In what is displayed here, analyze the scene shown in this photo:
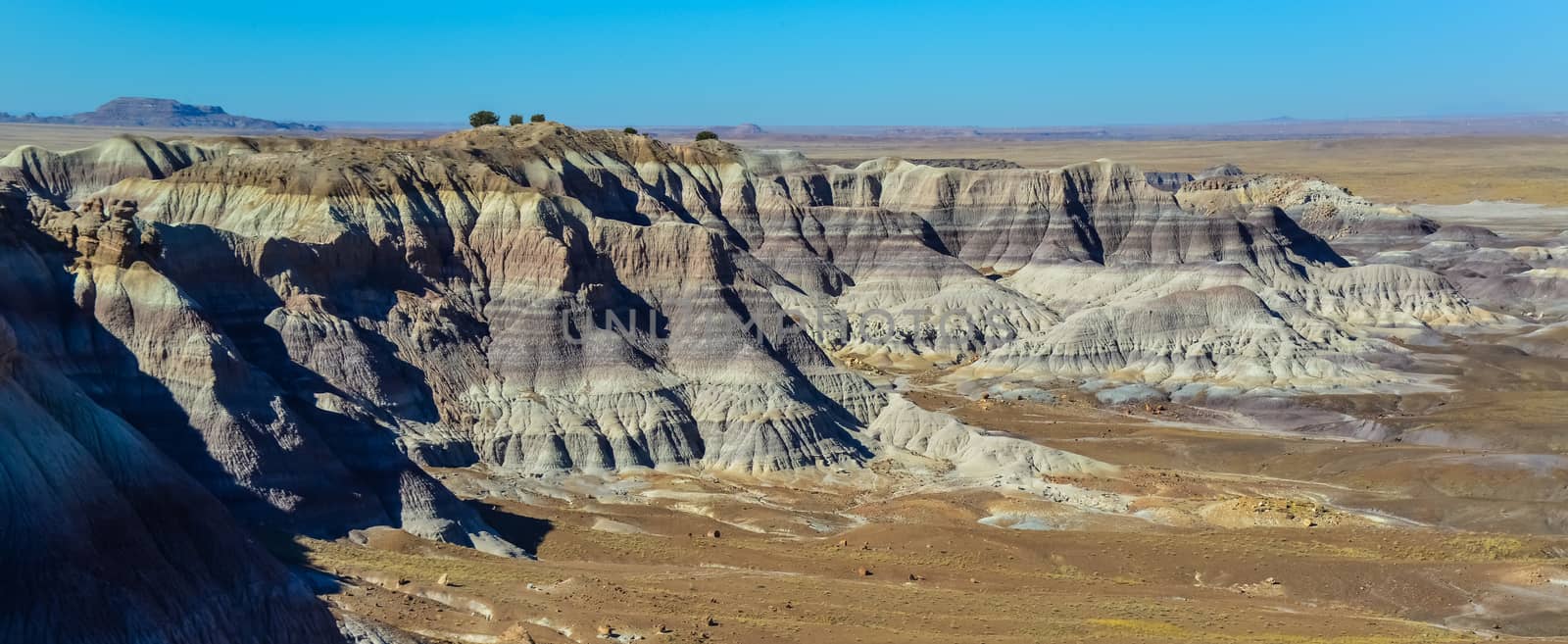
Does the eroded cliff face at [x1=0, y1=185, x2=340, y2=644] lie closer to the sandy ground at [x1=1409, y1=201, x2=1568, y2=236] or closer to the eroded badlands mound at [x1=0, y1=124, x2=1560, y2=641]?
the eroded badlands mound at [x1=0, y1=124, x2=1560, y2=641]

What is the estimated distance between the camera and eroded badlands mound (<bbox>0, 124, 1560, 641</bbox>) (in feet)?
133

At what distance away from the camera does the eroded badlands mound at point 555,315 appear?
40625mm

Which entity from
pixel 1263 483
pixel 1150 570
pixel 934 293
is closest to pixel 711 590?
pixel 1150 570

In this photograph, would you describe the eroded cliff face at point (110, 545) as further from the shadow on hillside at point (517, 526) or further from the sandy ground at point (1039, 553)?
the shadow on hillside at point (517, 526)

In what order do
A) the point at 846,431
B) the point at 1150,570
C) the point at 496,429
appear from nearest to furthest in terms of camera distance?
the point at 1150,570 < the point at 496,429 < the point at 846,431

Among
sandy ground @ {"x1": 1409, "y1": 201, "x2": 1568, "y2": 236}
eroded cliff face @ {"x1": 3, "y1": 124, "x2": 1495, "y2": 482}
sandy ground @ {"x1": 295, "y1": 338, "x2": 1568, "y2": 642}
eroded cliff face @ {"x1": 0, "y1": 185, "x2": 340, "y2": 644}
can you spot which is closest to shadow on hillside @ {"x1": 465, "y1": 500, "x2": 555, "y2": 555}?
sandy ground @ {"x1": 295, "y1": 338, "x2": 1568, "y2": 642}

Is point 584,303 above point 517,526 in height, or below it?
above

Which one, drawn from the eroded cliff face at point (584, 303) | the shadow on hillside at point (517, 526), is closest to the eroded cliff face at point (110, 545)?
the eroded cliff face at point (584, 303)

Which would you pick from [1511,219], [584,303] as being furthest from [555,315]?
[1511,219]

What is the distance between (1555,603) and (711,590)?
2350 cm

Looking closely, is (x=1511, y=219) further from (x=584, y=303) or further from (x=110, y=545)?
(x=110, y=545)

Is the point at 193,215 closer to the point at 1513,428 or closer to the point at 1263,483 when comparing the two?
the point at 1263,483

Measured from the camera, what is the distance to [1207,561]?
46500 mm

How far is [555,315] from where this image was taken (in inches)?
2518
